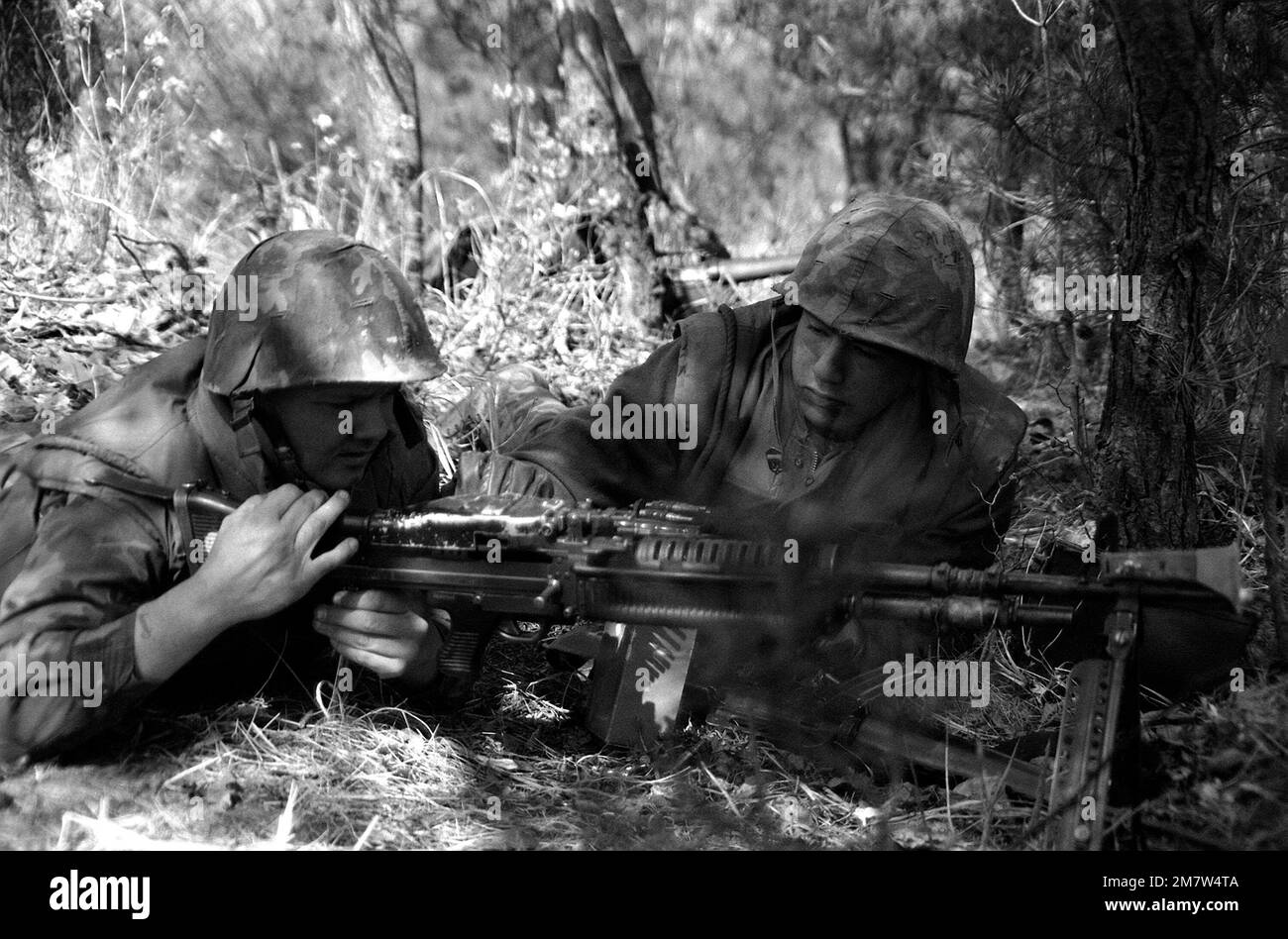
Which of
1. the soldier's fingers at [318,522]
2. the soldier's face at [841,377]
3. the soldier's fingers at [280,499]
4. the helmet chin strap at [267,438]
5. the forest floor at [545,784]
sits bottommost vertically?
the forest floor at [545,784]

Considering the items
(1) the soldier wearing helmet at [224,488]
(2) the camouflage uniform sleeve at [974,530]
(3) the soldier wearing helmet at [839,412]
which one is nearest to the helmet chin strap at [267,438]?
(1) the soldier wearing helmet at [224,488]

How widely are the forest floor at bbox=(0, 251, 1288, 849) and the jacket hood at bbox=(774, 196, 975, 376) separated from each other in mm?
1220

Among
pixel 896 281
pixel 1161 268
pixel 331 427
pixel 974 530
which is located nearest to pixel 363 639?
pixel 331 427

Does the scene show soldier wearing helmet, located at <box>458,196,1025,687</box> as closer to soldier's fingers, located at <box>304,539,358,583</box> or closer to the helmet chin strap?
the helmet chin strap

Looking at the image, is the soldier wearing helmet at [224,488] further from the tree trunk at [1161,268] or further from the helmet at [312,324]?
the tree trunk at [1161,268]

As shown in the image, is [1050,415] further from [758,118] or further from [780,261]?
[758,118]

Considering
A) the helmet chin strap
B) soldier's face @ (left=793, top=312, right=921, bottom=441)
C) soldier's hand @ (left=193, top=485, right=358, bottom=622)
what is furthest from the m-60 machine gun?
soldier's face @ (left=793, top=312, right=921, bottom=441)

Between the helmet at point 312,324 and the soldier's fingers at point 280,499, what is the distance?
30 centimetres

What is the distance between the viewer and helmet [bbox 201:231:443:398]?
3.29 metres

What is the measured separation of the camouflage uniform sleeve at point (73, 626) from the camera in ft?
9.73

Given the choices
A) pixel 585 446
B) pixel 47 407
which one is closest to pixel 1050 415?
pixel 585 446

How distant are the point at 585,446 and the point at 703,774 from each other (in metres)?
1.22

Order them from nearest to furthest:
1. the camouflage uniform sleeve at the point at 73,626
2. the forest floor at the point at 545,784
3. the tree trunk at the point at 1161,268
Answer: the camouflage uniform sleeve at the point at 73,626
the forest floor at the point at 545,784
the tree trunk at the point at 1161,268

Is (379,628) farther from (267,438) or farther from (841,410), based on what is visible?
(841,410)
